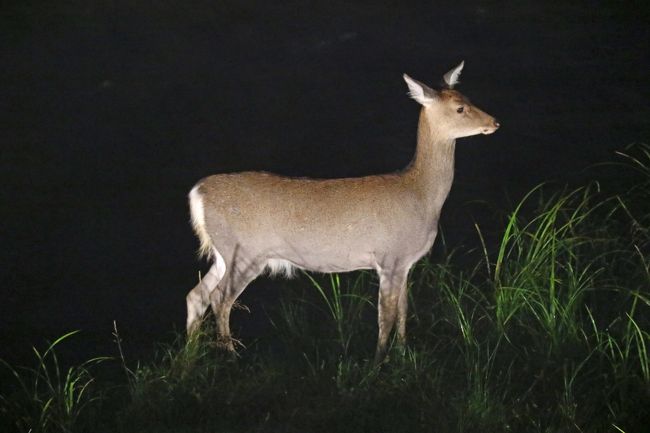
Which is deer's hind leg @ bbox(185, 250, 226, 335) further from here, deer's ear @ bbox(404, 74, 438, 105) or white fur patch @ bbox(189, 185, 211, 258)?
deer's ear @ bbox(404, 74, 438, 105)

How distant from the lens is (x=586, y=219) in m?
7.89

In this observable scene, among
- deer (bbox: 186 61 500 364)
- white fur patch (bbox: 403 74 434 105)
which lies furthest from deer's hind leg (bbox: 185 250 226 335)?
white fur patch (bbox: 403 74 434 105)

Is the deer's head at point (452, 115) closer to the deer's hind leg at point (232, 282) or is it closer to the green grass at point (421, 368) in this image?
the green grass at point (421, 368)

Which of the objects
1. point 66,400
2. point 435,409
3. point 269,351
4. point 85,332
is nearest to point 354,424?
point 435,409

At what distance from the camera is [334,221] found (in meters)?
6.68

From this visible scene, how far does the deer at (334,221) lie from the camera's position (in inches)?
262

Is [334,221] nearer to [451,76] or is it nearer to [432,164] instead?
[432,164]

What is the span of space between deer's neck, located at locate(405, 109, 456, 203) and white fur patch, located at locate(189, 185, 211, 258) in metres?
1.20

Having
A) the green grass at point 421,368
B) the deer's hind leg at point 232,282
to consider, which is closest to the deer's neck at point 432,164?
the green grass at point 421,368

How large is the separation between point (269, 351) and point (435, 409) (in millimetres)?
1110

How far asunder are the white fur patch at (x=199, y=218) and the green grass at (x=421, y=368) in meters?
0.55

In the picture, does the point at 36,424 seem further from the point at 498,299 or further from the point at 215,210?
the point at 498,299

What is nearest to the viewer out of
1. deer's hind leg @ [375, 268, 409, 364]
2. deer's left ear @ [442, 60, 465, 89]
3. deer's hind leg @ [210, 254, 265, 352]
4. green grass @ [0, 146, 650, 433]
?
green grass @ [0, 146, 650, 433]

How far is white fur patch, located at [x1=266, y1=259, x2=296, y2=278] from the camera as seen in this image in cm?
680
